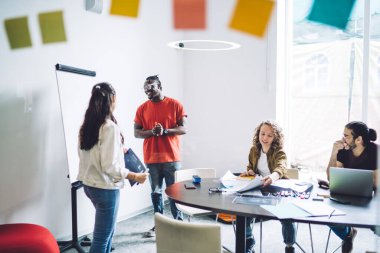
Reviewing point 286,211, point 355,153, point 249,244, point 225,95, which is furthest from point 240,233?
point 225,95

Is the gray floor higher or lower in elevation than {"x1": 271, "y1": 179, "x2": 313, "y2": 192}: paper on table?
lower

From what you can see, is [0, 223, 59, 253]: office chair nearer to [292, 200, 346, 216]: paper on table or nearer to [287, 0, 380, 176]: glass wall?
[292, 200, 346, 216]: paper on table

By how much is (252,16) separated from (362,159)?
53.1 inches

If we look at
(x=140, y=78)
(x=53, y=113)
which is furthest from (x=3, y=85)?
(x=140, y=78)

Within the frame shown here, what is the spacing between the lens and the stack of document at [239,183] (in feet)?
7.14

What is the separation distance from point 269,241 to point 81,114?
2.03 m

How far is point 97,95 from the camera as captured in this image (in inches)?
88.6

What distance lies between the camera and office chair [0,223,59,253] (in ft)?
6.79

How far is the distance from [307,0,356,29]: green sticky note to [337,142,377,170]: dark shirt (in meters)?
1.28

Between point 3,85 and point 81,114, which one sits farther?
point 81,114

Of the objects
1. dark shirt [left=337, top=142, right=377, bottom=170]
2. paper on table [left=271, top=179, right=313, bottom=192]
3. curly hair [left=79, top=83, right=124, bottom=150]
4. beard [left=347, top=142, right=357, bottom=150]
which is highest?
curly hair [left=79, top=83, right=124, bottom=150]

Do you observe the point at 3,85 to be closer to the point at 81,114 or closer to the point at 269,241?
the point at 81,114

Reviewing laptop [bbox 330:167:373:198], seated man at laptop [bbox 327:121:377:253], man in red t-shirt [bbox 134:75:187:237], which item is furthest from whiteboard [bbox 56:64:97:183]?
seated man at laptop [bbox 327:121:377:253]

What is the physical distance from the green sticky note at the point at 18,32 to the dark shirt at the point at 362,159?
2621 millimetres
